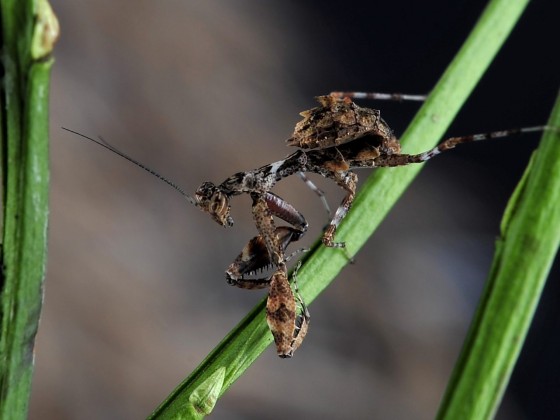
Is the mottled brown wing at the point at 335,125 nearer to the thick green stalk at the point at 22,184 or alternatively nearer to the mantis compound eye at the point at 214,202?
the mantis compound eye at the point at 214,202

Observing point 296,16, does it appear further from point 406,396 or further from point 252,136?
point 406,396

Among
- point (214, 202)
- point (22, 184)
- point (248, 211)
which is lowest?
point (22, 184)

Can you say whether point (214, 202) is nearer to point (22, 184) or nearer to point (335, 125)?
point (335, 125)

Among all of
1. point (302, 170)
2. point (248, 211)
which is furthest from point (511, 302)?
point (248, 211)

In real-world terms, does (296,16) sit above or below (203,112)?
above

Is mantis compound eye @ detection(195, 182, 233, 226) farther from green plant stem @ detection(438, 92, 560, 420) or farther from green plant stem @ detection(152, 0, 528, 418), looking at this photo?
green plant stem @ detection(438, 92, 560, 420)

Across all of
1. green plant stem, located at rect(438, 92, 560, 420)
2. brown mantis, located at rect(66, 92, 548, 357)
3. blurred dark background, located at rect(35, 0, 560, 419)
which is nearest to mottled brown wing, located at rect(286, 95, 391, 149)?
brown mantis, located at rect(66, 92, 548, 357)

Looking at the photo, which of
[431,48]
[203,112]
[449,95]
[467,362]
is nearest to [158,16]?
[203,112]
